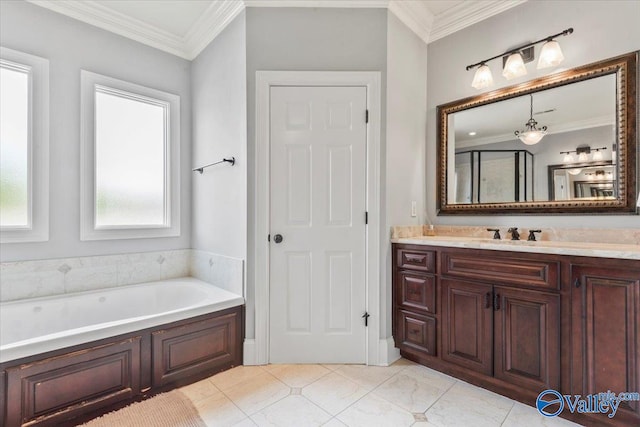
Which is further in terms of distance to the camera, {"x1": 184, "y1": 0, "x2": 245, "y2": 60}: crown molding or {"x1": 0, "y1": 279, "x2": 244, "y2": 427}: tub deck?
{"x1": 184, "y1": 0, "x2": 245, "y2": 60}: crown molding

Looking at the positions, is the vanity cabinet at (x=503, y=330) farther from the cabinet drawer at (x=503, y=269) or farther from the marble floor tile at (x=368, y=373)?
the marble floor tile at (x=368, y=373)

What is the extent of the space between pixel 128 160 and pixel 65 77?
738mm

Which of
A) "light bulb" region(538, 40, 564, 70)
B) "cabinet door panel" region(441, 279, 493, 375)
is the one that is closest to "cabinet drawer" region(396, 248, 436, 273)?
"cabinet door panel" region(441, 279, 493, 375)

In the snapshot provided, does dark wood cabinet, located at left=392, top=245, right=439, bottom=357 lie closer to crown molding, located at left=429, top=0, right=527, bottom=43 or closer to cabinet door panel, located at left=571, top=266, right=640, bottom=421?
cabinet door panel, located at left=571, top=266, right=640, bottom=421

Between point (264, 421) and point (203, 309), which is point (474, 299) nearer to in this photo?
point (264, 421)

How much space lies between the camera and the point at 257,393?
1.80 meters

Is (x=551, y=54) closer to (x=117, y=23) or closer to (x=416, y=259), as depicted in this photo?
(x=416, y=259)

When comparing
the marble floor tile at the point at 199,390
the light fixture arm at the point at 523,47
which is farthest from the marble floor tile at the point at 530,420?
the light fixture arm at the point at 523,47

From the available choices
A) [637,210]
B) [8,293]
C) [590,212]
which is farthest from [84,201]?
[637,210]

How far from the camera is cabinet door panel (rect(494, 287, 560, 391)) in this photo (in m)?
1.55

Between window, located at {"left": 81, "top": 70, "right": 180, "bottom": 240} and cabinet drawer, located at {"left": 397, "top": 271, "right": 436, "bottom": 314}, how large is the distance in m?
2.18

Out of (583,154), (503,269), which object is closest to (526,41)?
(583,154)

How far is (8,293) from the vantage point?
6.67 ft

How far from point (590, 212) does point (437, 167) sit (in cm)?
107
